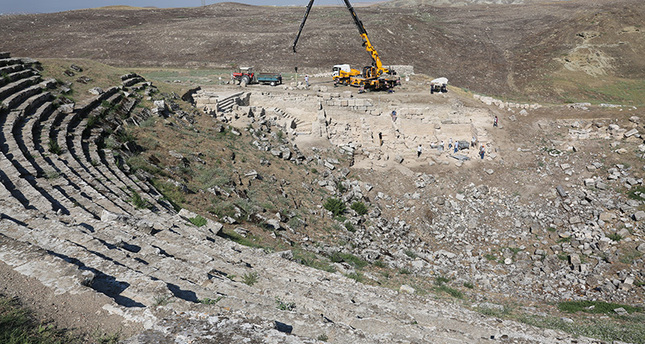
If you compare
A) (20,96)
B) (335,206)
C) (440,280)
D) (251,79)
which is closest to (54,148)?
(20,96)

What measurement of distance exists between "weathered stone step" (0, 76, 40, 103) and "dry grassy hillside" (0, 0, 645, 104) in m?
26.6

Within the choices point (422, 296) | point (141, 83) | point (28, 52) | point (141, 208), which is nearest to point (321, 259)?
point (422, 296)

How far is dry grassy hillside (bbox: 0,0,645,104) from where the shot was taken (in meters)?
43.1

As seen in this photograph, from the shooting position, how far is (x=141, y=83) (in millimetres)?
24797

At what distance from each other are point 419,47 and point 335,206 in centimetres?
4075

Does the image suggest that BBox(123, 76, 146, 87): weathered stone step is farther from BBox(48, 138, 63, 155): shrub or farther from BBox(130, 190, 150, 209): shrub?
BBox(130, 190, 150, 209): shrub

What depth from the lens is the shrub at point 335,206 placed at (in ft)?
59.2

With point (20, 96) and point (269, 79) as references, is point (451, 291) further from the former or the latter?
point (269, 79)

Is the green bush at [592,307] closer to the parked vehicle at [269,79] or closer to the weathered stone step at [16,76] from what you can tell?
the weathered stone step at [16,76]

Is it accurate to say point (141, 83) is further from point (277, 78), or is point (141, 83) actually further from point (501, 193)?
point (501, 193)

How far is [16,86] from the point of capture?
56.1 feet

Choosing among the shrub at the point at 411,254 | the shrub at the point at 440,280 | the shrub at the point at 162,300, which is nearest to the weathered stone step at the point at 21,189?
the shrub at the point at 162,300

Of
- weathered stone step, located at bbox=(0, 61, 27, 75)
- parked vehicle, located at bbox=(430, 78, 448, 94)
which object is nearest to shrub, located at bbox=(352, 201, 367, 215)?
parked vehicle, located at bbox=(430, 78, 448, 94)

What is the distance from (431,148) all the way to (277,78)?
589 inches
